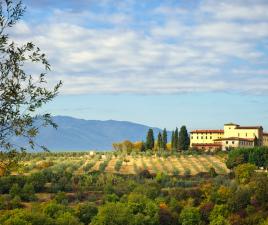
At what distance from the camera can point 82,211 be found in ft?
216

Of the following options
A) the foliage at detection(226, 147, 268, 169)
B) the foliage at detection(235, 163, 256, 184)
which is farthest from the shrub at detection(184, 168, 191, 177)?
the foliage at detection(226, 147, 268, 169)

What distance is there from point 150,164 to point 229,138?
48533 millimetres

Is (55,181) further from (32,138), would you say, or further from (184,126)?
(32,138)

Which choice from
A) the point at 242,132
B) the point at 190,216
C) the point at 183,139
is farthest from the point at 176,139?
the point at 190,216

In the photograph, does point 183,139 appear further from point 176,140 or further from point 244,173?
point 244,173

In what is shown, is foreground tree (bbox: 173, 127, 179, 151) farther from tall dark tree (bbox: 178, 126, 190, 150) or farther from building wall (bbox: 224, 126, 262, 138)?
building wall (bbox: 224, 126, 262, 138)

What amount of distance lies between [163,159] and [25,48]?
111m

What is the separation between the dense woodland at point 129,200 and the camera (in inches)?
2448

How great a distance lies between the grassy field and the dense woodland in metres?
9.60

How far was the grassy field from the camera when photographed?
102312 millimetres

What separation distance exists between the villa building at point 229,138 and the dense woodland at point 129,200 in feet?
209

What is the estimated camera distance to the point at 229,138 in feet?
513

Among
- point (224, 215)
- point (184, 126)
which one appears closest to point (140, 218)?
point (224, 215)

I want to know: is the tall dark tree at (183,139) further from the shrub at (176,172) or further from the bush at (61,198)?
the bush at (61,198)
